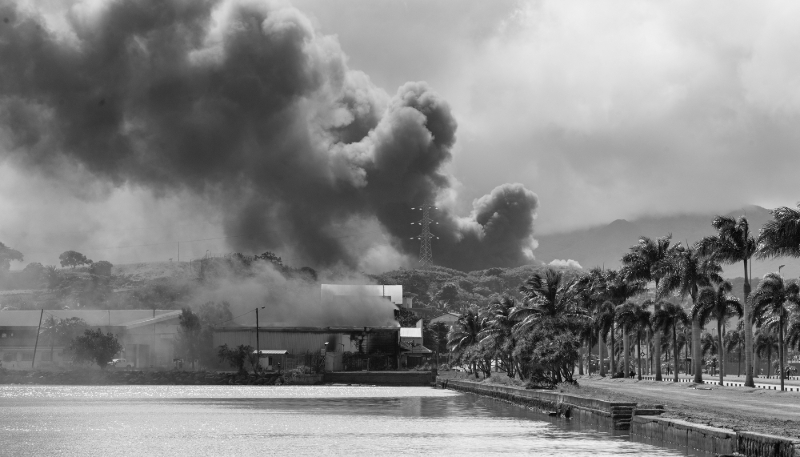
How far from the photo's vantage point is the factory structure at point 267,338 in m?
133

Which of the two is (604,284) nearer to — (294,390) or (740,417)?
(294,390)

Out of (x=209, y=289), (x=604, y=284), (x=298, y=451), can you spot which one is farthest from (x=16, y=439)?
(x=209, y=289)

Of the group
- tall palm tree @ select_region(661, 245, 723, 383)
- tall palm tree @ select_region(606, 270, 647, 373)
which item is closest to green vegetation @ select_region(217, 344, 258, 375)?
tall palm tree @ select_region(606, 270, 647, 373)

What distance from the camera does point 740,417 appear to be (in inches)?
1603

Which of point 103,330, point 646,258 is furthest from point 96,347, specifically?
point 646,258

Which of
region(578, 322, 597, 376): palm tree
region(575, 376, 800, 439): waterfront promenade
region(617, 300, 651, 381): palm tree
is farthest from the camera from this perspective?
region(578, 322, 597, 376): palm tree

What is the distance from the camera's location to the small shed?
428 ft

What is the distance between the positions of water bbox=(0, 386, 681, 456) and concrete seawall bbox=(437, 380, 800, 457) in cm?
92

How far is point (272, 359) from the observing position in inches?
5182

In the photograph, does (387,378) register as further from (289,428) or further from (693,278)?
(289,428)

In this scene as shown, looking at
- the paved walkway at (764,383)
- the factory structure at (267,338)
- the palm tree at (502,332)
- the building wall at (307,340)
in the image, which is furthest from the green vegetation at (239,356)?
the paved walkway at (764,383)

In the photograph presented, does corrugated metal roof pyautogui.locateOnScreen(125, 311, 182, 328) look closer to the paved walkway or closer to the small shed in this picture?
the small shed

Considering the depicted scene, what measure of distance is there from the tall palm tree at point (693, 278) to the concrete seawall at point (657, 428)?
56.8 feet

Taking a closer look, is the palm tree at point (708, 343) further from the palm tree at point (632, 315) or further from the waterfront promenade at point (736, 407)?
the waterfront promenade at point (736, 407)
